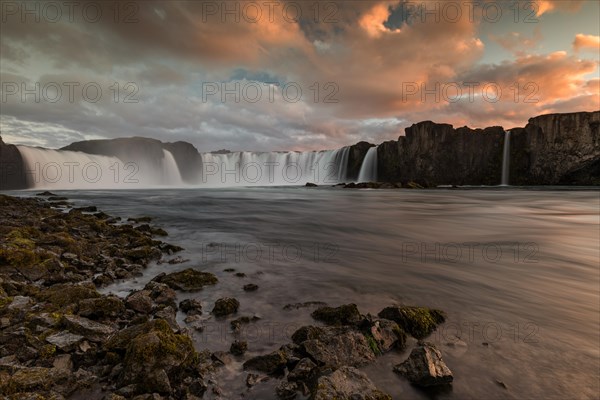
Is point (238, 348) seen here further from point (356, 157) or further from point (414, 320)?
point (356, 157)

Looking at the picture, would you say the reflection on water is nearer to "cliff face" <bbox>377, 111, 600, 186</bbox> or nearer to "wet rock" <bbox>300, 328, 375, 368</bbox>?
"wet rock" <bbox>300, 328, 375, 368</bbox>

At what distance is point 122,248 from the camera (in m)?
9.95

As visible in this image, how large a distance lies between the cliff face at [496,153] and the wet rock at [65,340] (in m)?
74.9

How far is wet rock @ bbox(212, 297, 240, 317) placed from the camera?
18.2 feet

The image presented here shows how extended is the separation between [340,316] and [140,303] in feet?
11.4

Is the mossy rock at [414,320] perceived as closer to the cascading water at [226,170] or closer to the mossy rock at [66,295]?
the mossy rock at [66,295]

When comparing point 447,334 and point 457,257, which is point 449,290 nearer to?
point 447,334

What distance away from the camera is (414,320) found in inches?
199

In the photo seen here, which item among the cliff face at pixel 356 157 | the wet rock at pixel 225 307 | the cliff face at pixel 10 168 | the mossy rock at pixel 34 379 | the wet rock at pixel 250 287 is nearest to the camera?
the mossy rock at pixel 34 379

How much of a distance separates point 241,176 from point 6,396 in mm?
104043

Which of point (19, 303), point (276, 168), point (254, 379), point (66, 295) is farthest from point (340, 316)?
point (276, 168)

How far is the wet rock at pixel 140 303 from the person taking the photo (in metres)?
5.21

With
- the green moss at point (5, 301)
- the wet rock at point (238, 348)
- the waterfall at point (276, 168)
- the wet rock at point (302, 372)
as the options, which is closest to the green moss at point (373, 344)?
the wet rock at point (302, 372)

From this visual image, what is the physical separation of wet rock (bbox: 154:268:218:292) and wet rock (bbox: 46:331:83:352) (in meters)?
2.81
